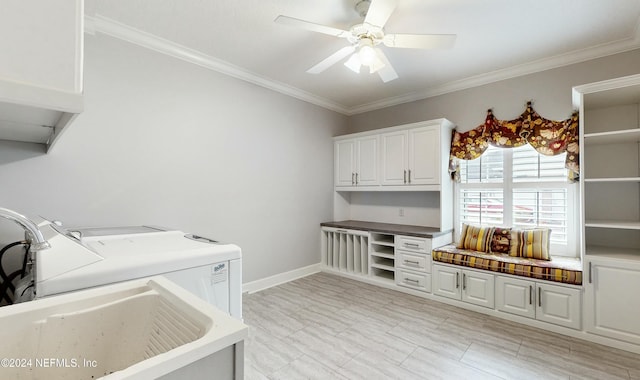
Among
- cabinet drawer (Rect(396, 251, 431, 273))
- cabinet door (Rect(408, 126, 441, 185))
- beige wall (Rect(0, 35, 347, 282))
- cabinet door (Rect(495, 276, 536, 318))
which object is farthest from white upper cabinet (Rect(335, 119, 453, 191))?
cabinet door (Rect(495, 276, 536, 318))

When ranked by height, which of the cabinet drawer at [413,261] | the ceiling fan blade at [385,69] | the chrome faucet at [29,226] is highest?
the ceiling fan blade at [385,69]

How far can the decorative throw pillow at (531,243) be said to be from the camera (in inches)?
109

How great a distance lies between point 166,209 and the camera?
270 centimetres

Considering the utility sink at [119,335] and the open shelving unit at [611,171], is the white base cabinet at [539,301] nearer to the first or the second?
the open shelving unit at [611,171]

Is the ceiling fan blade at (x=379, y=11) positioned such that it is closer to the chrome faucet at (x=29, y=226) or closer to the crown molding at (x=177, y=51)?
the crown molding at (x=177, y=51)

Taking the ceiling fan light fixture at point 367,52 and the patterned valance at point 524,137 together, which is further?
the patterned valance at point 524,137

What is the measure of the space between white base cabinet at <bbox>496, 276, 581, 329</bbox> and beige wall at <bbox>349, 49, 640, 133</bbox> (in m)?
1.75

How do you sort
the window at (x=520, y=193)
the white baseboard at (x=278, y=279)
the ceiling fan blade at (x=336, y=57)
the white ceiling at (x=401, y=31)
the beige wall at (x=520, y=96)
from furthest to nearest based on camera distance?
the white baseboard at (x=278, y=279) → the window at (x=520, y=193) → the beige wall at (x=520, y=96) → the ceiling fan blade at (x=336, y=57) → the white ceiling at (x=401, y=31)

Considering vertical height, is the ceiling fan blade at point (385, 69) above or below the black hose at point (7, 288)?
above

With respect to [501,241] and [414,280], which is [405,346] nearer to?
[414,280]

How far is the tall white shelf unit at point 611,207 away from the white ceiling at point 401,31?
1.88ft

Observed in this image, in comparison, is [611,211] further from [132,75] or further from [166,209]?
[132,75]

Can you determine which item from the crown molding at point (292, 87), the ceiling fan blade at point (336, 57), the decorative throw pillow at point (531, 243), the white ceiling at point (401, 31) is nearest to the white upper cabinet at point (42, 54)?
the white ceiling at point (401, 31)

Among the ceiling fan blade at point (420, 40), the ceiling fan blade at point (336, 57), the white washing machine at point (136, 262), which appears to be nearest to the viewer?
the white washing machine at point (136, 262)
